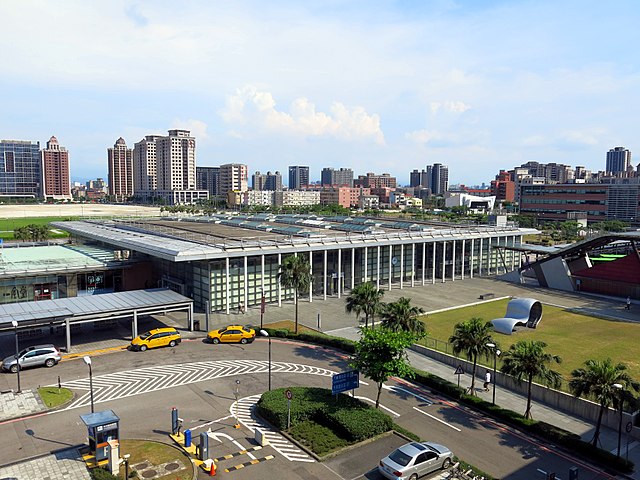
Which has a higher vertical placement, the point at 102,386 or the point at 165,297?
the point at 165,297

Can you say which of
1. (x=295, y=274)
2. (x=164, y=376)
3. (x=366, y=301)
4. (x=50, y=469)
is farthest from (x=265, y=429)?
(x=295, y=274)

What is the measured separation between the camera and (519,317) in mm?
50312

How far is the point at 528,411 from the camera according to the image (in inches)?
1162

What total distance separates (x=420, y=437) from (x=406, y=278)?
46948mm

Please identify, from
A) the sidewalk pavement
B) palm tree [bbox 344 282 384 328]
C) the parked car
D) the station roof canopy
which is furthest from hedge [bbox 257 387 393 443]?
the station roof canopy

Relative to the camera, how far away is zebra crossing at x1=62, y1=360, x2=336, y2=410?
32625 mm

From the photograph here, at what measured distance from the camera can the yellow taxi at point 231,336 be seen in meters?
43.7

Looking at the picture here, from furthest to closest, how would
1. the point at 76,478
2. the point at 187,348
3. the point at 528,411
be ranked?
the point at 187,348 < the point at 528,411 < the point at 76,478

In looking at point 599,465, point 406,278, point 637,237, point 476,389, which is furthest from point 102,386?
point 637,237

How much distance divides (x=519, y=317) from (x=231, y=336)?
28.6 metres

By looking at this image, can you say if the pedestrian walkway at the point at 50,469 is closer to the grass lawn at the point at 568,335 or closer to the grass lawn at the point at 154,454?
the grass lawn at the point at 154,454

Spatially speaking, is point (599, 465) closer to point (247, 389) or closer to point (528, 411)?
point (528, 411)

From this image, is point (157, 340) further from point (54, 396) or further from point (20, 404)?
point (20, 404)

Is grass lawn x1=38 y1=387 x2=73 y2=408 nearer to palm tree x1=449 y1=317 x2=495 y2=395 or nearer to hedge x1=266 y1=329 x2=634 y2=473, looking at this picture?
hedge x1=266 y1=329 x2=634 y2=473
